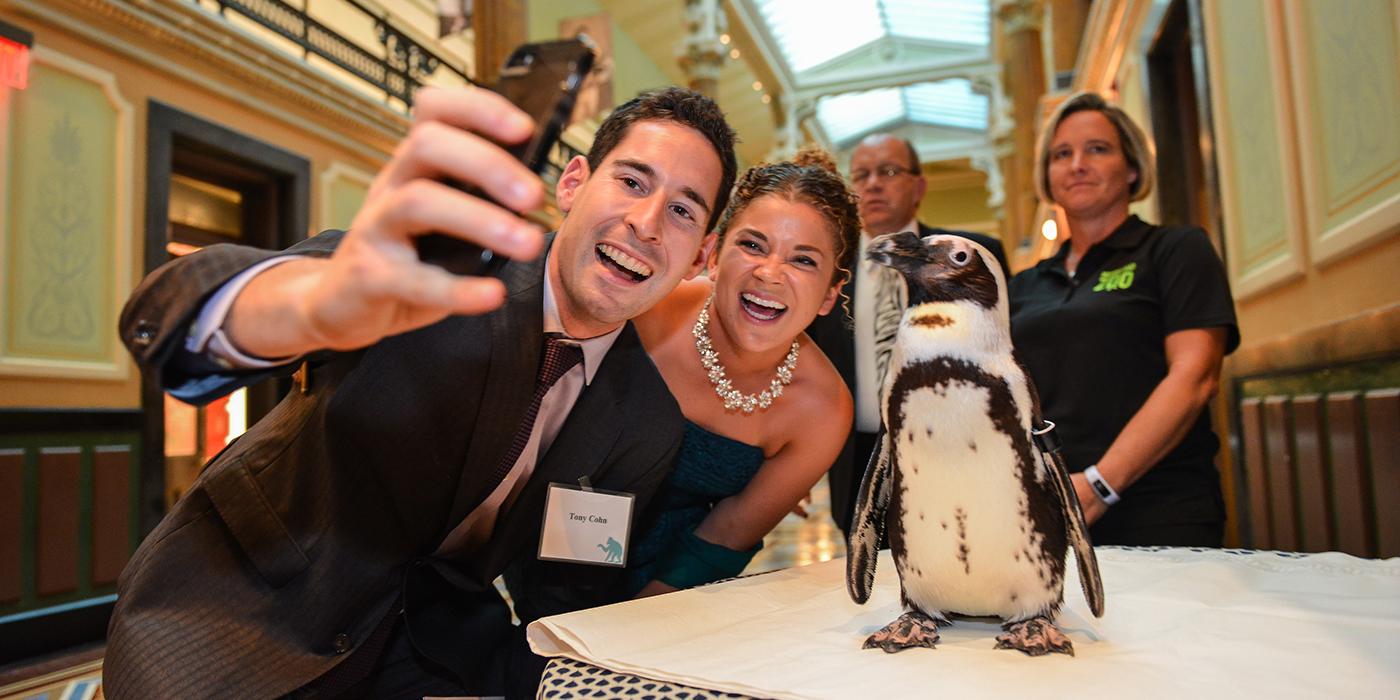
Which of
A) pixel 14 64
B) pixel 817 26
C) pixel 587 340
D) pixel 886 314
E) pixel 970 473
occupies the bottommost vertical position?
pixel 970 473

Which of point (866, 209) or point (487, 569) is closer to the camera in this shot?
point (487, 569)

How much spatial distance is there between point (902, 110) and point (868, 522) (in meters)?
23.8

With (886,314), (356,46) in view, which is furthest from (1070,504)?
(356,46)

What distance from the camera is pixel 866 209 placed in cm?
320

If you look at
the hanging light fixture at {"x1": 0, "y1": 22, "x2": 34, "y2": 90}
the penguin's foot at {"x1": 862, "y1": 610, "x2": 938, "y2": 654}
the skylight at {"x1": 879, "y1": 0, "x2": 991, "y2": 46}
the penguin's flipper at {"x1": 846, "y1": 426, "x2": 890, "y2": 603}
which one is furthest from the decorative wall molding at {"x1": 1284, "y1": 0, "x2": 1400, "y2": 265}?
the skylight at {"x1": 879, "y1": 0, "x2": 991, "y2": 46}

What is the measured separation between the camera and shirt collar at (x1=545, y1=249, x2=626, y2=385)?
1.46 meters

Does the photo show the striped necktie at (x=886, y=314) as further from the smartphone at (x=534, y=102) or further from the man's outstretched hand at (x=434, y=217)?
the man's outstretched hand at (x=434, y=217)

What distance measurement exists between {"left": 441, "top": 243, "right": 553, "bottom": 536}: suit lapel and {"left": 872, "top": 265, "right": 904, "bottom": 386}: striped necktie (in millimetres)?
1179

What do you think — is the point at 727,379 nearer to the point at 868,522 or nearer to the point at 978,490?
the point at 868,522

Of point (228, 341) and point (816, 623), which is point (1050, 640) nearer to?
point (816, 623)

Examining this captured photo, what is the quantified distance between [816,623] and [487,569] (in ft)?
2.15

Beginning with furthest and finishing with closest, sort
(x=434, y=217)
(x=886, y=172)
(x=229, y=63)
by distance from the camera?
(x=229, y=63) < (x=886, y=172) < (x=434, y=217)

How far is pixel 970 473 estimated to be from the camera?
3.32ft

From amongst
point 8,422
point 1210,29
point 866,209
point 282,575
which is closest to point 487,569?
point 282,575
